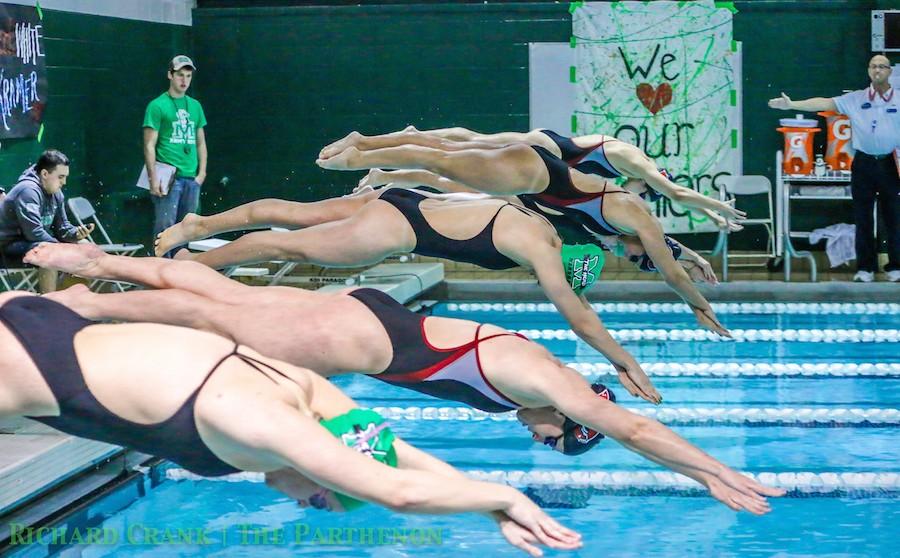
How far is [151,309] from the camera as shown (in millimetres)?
4016

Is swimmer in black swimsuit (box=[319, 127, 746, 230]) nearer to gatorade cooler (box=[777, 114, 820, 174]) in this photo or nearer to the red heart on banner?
gatorade cooler (box=[777, 114, 820, 174])

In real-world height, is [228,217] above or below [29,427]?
above

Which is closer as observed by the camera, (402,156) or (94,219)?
(402,156)

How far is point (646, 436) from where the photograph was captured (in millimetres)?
3820

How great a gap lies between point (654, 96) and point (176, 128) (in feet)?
14.8

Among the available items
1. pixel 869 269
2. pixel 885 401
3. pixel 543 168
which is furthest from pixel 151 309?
pixel 869 269

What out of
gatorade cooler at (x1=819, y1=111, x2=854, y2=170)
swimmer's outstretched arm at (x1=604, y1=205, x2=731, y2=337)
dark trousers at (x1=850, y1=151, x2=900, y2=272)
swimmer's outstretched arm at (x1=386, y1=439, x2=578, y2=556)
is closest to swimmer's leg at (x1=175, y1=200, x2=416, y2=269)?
swimmer's outstretched arm at (x1=604, y1=205, x2=731, y2=337)

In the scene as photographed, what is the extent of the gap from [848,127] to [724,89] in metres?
1.18

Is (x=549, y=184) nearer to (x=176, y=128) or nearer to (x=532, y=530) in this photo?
(x=532, y=530)

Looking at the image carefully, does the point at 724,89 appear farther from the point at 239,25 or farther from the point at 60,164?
the point at 60,164

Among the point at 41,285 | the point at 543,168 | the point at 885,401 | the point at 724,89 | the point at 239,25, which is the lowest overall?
the point at 885,401

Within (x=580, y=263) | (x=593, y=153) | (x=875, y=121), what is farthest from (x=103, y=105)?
(x=875, y=121)

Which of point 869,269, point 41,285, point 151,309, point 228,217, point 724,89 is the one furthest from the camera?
point 724,89

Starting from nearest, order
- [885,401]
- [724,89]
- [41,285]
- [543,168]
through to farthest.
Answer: [543,168]
[885,401]
[41,285]
[724,89]
